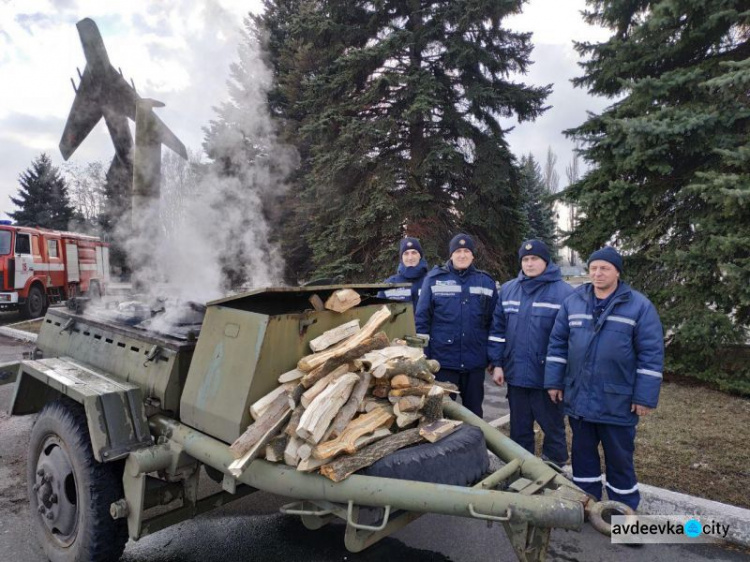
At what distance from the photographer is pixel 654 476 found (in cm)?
395

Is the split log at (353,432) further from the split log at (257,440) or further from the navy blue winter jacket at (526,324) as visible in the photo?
the navy blue winter jacket at (526,324)

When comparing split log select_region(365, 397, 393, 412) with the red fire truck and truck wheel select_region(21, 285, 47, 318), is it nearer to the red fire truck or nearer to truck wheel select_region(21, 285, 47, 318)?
the red fire truck

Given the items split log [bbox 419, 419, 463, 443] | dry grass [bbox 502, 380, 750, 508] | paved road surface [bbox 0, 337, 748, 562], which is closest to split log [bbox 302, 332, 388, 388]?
split log [bbox 419, 419, 463, 443]

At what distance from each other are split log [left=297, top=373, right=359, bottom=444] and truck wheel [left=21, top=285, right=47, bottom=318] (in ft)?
47.7

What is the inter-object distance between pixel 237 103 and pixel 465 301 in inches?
243

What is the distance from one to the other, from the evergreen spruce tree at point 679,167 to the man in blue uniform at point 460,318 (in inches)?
138

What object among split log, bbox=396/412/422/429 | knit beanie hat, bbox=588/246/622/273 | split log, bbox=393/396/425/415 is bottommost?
split log, bbox=396/412/422/429

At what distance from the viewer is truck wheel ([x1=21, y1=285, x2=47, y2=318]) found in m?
13.6

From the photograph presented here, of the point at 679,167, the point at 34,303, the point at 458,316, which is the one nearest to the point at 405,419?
the point at 458,316

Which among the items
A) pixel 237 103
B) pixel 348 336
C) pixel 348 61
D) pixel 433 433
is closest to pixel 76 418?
pixel 348 336

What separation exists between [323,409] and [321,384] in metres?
0.19

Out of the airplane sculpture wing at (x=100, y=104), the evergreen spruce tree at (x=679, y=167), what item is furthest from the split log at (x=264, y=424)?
the evergreen spruce tree at (x=679, y=167)

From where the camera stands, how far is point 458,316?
13.6 ft

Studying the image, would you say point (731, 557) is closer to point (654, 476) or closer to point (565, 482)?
point (654, 476)
